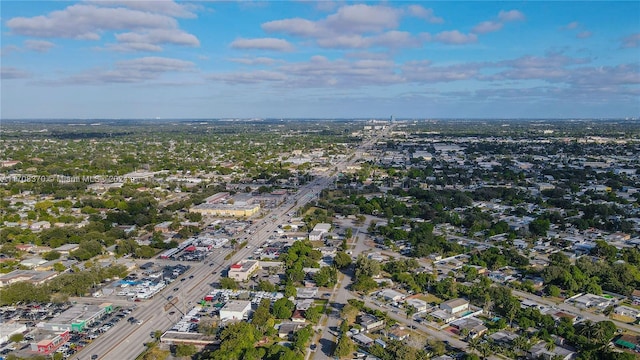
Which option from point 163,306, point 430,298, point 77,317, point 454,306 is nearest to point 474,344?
point 454,306

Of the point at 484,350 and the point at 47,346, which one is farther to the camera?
the point at 47,346

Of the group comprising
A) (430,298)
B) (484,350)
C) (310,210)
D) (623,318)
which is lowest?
(623,318)

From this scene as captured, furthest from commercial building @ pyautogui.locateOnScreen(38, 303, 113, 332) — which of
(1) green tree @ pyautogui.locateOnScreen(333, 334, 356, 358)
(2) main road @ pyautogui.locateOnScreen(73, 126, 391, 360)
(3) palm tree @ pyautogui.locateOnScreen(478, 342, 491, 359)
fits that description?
(3) palm tree @ pyautogui.locateOnScreen(478, 342, 491, 359)

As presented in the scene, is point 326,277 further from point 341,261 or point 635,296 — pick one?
point 635,296

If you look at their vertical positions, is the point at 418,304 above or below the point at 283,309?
below

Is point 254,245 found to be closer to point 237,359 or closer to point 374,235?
point 374,235

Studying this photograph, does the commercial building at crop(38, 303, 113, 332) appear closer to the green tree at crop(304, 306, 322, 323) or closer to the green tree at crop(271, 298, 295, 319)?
the green tree at crop(271, 298, 295, 319)

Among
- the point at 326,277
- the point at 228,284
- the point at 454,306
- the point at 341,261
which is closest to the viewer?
the point at 454,306

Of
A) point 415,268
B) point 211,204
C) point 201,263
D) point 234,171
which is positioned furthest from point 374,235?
point 234,171
